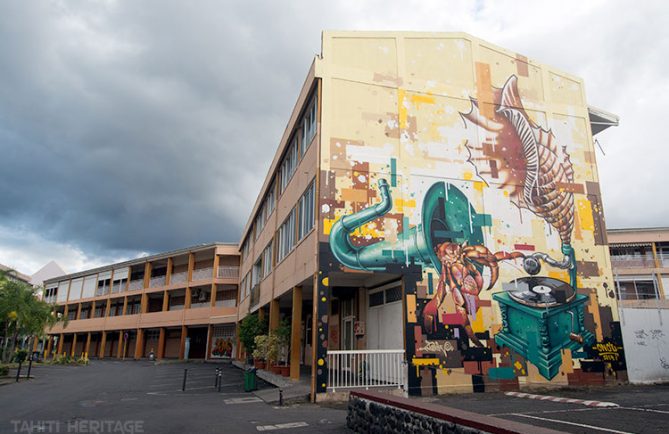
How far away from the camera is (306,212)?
655 inches

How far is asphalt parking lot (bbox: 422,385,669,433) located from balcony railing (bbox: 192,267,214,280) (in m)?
31.8

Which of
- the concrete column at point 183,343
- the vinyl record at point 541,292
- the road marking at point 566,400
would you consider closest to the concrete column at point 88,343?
the concrete column at point 183,343

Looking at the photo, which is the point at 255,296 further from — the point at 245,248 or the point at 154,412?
the point at 154,412

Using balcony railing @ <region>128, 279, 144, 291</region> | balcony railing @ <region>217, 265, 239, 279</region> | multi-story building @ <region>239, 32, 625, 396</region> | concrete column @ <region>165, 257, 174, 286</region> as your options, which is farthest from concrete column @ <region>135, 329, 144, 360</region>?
multi-story building @ <region>239, 32, 625, 396</region>

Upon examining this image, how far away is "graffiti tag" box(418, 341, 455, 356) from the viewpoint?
14.1 metres

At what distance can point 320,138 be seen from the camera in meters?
14.9

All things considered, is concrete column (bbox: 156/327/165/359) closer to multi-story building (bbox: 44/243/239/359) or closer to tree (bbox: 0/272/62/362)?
multi-story building (bbox: 44/243/239/359)

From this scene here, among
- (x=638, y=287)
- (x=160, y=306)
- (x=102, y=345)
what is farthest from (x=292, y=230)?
(x=102, y=345)

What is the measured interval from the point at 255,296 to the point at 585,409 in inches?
806

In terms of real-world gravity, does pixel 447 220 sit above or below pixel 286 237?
below

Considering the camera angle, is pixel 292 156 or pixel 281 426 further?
pixel 292 156

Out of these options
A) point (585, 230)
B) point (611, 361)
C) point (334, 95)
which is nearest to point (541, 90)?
point (585, 230)

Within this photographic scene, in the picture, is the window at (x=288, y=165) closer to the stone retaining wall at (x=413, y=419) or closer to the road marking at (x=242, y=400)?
the road marking at (x=242, y=400)

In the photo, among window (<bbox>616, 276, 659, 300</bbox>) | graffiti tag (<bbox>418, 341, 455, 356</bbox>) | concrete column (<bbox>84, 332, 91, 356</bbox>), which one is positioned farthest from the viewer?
concrete column (<bbox>84, 332, 91, 356</bbox>)
